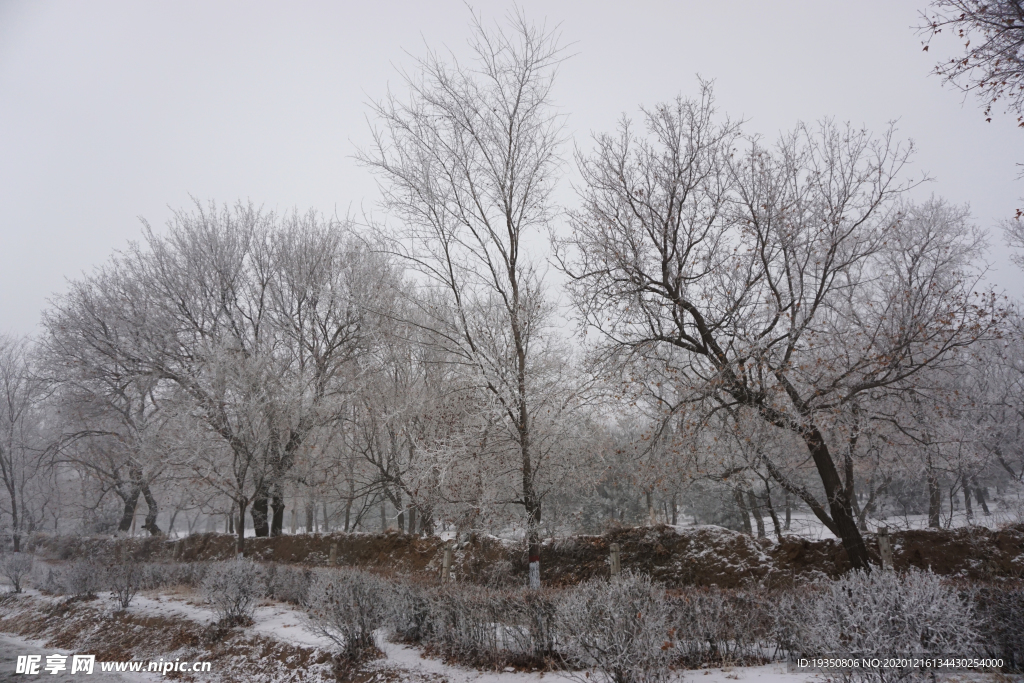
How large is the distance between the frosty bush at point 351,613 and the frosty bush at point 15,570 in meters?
13.9

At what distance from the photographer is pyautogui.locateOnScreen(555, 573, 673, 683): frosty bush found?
4.24 meters

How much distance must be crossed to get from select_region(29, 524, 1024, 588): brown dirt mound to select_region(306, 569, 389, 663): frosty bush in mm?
2585

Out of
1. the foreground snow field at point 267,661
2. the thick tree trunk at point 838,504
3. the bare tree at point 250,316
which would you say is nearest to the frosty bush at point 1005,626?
the foreground snow field at point 267,661

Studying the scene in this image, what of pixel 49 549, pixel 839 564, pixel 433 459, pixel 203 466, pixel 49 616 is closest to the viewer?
pixel 433 459

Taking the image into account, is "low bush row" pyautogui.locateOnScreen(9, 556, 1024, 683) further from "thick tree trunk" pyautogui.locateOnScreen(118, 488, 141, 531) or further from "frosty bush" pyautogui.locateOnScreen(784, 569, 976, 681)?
"thick tree trunk" pyautogui.locateOnScreen(118, 488, 141, 531)

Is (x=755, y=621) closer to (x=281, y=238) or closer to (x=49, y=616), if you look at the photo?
(x=49, y=616)

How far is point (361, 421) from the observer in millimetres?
15766

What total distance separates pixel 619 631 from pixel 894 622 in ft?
6.89

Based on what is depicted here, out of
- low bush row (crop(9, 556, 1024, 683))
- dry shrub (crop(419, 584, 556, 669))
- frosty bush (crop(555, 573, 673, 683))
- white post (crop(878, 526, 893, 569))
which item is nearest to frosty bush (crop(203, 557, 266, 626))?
low bush row (crop(9, 556, 1024, 683))

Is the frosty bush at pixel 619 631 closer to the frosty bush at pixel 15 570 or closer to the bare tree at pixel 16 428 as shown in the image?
the frosty bush at pixel 15 570

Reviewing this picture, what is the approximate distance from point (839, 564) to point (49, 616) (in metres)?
17.2

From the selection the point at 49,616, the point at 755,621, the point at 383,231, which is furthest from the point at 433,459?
the point at 49,616

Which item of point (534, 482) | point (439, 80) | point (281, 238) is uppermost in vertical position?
point (281, 238)

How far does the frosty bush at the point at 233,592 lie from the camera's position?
8586mm
